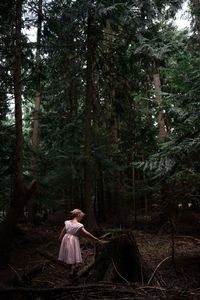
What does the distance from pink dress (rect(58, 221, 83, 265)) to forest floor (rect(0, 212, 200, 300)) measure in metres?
0.43

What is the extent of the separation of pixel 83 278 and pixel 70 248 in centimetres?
75

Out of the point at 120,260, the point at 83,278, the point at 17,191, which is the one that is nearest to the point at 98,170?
the point at 17,191

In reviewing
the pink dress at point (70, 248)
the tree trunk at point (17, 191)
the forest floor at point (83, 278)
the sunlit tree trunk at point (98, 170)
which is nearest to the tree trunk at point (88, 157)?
the forest floor at point (83, 278)

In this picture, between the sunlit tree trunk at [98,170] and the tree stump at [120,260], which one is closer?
the tree stump at [120,260]

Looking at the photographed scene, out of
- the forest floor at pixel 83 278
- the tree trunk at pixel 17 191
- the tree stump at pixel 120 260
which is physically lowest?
the forest floor at pixel 83 278

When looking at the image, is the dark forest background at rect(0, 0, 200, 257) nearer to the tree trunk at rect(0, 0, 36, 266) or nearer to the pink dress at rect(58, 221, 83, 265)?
the tree trunk at rect(0, 0, 36, 266)

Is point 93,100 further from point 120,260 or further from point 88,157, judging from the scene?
point 120,260

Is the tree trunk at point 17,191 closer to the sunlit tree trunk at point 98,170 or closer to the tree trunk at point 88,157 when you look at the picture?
the tree trunk at point 88,157

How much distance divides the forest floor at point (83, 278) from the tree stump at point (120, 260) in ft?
1.10

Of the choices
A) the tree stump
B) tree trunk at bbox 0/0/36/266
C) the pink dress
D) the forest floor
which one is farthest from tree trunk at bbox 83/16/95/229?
the tree stump

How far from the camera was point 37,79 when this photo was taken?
400 inches

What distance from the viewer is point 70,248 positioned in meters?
6.06

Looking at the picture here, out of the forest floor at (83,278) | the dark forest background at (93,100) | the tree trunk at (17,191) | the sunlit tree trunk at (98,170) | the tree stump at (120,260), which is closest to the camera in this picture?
the forest floor at (83,278)

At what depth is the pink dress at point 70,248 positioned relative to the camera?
5984mm
